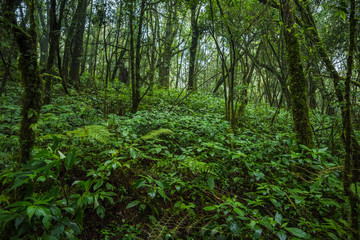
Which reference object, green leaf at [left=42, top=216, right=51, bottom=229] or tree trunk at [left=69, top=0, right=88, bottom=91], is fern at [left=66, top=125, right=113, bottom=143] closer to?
green leaf at [left=42, top=216, right=51, bottom=229]

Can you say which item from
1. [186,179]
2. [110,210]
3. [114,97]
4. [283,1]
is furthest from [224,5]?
[110,210]

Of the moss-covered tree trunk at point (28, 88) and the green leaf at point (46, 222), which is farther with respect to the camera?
the moss-covered tree trunk at point (28, 88)

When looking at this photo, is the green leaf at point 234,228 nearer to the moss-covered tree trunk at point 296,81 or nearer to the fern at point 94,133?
the fern at point 94,133

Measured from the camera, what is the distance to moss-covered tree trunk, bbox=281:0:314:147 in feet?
10.7

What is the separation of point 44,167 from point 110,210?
118cm

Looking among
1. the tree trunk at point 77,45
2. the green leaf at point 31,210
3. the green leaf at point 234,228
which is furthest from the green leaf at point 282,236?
the tree trunk at point 77,45

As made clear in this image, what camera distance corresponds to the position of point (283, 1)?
3457 millimetres

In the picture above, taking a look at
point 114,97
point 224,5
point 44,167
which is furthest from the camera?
point 114,97

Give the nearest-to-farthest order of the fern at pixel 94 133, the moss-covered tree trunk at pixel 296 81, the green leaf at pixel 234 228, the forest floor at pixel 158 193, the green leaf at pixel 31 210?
the green leaf at pixel 31 210
the forest floor at pixel 158 193
the green leaf at pixel 234 228
the fern at pixel 94 133
the moss-covered tree trunk at pixel 296 81

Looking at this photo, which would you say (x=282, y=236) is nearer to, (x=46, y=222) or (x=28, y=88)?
(x=46, y=222)

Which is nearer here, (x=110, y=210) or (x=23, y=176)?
(x=23, y=176)

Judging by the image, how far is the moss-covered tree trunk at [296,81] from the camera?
10.7ft

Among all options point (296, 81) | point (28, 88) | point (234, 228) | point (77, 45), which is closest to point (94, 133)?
point (28, 88)

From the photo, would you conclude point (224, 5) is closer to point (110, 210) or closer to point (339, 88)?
point (339, 88)
